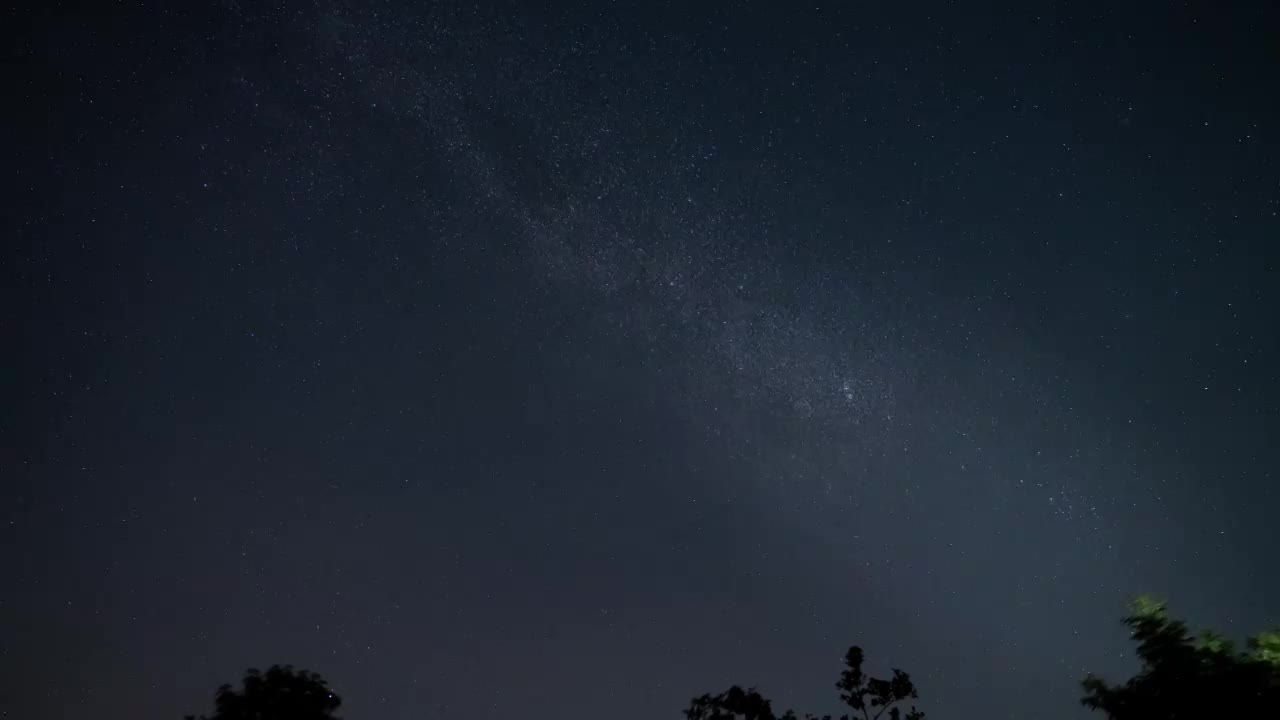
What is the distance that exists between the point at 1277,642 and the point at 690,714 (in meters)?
11.7

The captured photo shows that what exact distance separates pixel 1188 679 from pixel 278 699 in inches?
721

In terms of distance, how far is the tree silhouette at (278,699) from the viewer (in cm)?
1630

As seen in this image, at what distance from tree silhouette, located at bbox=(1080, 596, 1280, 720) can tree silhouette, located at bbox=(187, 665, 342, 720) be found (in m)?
16.5

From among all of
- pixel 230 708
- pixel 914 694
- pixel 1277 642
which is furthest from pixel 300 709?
pixel 1277 642

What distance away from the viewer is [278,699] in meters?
16.5

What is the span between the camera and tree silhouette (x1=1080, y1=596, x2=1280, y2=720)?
14.8m

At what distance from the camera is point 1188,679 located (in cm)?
1555

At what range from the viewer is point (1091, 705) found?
16953mm

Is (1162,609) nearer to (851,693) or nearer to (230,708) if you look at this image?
(851,693)

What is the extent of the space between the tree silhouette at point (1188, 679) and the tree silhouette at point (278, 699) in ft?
54.0

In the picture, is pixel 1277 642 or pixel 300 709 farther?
pixel 300 709

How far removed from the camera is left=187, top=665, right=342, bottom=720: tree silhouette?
16297 millimetres

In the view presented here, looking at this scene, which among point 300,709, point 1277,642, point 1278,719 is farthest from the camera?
point 300,709

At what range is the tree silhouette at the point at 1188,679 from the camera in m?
14.8
